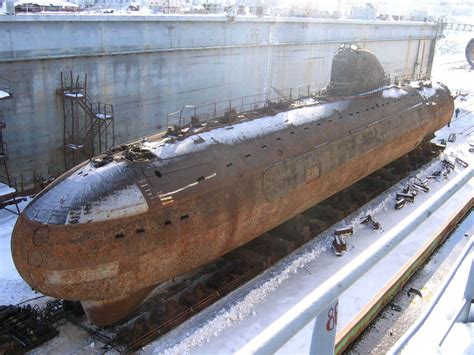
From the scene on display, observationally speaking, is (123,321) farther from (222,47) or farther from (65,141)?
(222,47)

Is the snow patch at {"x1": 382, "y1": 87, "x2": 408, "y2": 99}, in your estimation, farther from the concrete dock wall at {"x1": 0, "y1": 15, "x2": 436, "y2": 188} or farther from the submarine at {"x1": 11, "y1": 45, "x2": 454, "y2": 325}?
the concrete dock wall at {"x1": 0, "y1": 15, "x2": 436, "y2": 188}

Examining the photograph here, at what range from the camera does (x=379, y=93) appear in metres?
24.1

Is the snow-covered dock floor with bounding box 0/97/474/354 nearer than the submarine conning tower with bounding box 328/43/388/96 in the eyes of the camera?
Yes

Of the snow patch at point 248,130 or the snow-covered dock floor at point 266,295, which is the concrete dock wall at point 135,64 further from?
the snow patch at point 248,130

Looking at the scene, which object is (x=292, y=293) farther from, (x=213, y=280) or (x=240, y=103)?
(x=240, y=103)

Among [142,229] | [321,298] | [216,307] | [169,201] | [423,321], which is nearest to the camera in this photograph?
[321,298]

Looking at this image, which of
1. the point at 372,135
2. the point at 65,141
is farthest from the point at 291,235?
the point at 65,141

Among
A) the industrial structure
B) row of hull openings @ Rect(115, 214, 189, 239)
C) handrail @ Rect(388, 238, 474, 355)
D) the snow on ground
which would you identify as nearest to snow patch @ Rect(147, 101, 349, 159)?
the snow on ground

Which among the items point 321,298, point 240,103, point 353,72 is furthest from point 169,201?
point 240,103

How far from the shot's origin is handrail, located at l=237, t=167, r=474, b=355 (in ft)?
7.36

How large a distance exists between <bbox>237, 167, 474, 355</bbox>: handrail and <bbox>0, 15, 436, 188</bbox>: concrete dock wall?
20.7 m

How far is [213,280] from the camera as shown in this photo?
14.9m

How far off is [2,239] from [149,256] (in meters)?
8.68

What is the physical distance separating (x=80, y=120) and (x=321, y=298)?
74.3 ft
